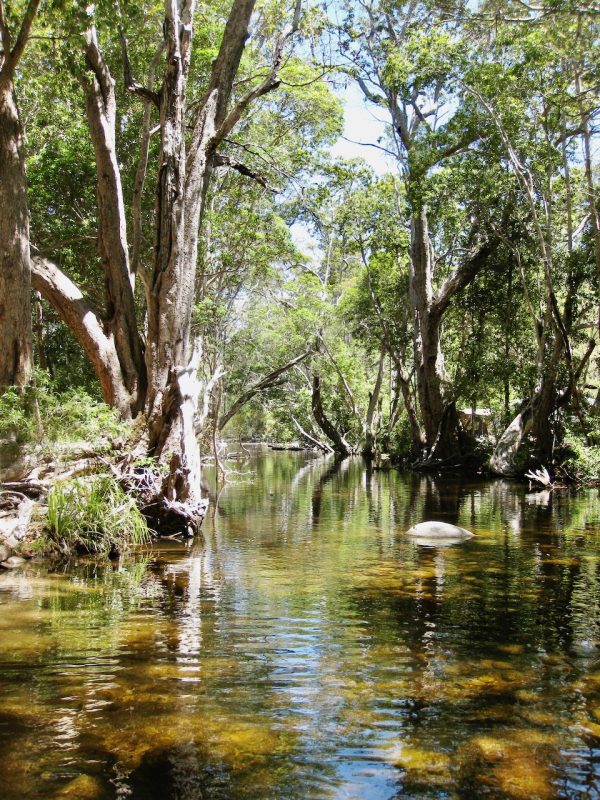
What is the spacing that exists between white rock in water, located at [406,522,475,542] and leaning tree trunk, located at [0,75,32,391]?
6018 millimetres

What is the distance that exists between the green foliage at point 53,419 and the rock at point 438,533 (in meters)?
4.54

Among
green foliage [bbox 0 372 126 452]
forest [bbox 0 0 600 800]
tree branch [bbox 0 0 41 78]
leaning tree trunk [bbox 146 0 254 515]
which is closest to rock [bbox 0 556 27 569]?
forest [bbox 0 0 600 800]

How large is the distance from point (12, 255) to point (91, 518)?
3.93 m

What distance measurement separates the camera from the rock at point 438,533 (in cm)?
996

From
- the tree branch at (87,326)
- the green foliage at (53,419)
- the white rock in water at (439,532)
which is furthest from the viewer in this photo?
the tree branch at (87,326)

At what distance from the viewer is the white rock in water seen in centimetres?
1009

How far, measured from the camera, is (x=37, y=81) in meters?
14.6

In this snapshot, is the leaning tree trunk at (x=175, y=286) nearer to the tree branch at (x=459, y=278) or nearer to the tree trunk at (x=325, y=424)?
the tree branch at (x=459, y=278)

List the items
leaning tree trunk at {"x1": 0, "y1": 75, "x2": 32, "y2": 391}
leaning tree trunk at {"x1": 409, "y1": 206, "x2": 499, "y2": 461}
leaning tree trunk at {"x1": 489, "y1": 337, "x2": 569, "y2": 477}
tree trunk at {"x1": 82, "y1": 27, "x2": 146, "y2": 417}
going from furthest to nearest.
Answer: leaning tree trunk at {"x1": 409, "y1": 206, "x2": 499, "y2": 461} < leaning tree trunk at {"x1": 489, "y1": 337, "x2": 569, "y2": 477} < tree trunk at {"x1": 82, "y1": 27, "x2": 146, "y2": 417} < leaning tree trunk at {"x1": 0, "y1": 75, "x2": 32, "y2": 391}

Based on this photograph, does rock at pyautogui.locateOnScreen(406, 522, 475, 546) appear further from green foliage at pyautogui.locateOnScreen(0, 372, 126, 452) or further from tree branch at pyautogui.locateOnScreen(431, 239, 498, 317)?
tree branch at pyautogui.locateOnScreen(431, 239, 498, 317)

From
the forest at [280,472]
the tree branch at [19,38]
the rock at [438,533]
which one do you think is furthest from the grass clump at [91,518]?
the tree branch at [19,38]

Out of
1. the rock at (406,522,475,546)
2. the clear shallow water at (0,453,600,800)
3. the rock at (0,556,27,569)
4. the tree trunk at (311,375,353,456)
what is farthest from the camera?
the tree trunk at (311,375,353,456)

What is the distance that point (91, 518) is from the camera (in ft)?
27.1

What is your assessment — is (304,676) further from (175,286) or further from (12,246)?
(12,246)
